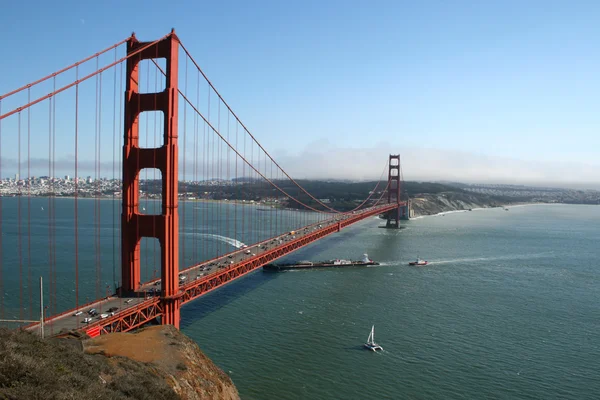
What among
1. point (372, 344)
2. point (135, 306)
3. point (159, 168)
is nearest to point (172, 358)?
point (135, 306)

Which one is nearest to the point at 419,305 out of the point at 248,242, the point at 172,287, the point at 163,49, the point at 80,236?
the point at 172,287

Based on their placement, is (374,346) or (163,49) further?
(374,346)

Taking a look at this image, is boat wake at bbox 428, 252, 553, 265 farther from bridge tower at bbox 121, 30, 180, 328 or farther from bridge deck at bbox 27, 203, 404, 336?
bridge tower at bbox 121, 30, 180, 328

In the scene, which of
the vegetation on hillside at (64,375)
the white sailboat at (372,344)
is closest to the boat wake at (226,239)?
the white sailboat at (372,344)

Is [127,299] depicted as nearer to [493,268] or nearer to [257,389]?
[257,389]

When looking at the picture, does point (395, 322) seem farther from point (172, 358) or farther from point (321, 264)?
point (321, 264)

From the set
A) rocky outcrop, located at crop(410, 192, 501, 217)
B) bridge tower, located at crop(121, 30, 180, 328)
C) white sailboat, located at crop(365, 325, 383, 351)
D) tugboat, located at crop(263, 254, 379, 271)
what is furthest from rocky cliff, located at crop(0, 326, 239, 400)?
rocky outcrop, located at crop(410, 192, 501, 217)
